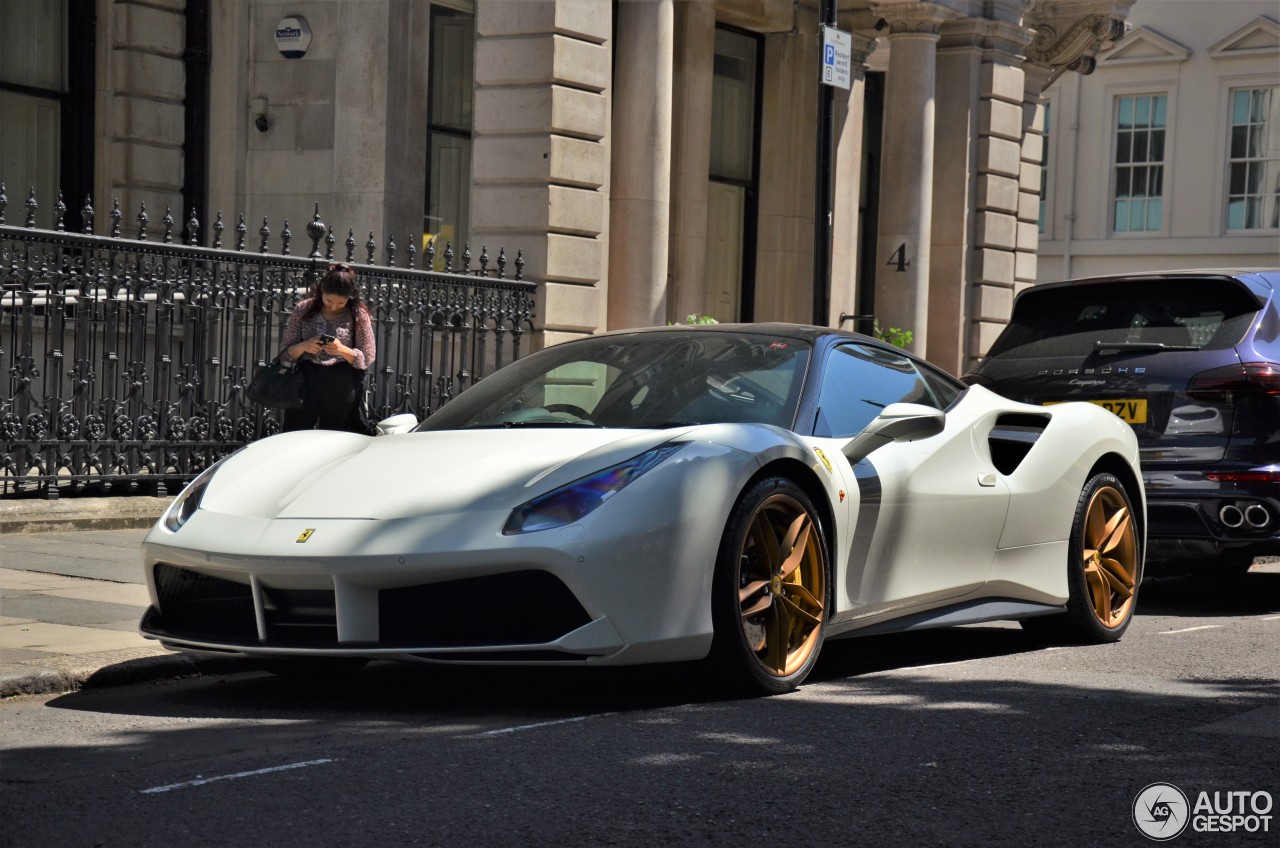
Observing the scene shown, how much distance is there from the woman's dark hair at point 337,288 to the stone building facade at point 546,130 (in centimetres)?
497

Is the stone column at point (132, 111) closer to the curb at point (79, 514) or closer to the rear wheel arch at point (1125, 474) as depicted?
the curb at point (79, 514)

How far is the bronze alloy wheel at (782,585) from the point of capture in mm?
6238

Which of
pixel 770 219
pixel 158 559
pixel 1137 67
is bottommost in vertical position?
pixel 158 559

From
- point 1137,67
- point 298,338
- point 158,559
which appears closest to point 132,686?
point 158,559

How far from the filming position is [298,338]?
1073 centimetres

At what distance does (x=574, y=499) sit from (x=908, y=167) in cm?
1699

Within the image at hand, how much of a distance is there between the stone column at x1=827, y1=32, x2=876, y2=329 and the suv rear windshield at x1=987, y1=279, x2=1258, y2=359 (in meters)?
12.9

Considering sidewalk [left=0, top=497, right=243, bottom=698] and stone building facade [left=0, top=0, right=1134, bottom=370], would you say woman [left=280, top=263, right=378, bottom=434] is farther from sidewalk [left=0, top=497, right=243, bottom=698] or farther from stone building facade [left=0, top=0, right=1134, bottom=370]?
stone building facade [left=0, top=0, right=1134, bottom=370]

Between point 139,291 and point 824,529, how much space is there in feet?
23.5

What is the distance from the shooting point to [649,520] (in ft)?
19.1

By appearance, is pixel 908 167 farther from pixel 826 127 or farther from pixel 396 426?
pixel 396 426

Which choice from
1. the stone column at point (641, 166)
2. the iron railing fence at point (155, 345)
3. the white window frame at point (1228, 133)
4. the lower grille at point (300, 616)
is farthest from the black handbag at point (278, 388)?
the white window frame at point (1228, 133)

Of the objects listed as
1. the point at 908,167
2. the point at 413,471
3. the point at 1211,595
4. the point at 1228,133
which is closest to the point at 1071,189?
the point at 1228,133

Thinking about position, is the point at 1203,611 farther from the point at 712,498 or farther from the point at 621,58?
the point at 621,58
